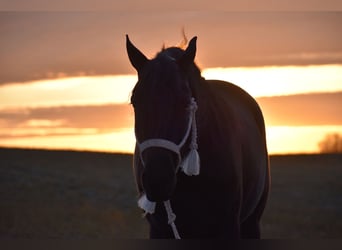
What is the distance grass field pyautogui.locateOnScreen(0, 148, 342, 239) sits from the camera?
9250 millimetres

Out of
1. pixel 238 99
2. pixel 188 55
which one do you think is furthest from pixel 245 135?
pixel 188 55

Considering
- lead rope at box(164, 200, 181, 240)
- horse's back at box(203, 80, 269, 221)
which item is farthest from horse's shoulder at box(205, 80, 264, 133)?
lead rope at box(164, 200, 181, 240)

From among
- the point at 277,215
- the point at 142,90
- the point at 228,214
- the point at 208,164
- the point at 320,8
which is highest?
the point at 320,8

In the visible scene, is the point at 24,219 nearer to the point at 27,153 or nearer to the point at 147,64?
the point at 27,153

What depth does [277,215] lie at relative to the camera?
9898 millimetres

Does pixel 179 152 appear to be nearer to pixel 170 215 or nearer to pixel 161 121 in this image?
pixel 161 121

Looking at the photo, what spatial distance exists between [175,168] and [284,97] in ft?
13.1

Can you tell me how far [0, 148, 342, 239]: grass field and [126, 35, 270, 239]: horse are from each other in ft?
14.2

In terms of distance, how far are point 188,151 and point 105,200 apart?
23.1 feet

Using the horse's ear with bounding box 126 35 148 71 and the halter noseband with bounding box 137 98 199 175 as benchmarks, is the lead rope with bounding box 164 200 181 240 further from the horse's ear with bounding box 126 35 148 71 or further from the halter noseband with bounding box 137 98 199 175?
the horse's ear with bounding box 126 35 148 71

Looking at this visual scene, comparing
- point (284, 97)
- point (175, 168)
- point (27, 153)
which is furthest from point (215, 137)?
point (27, 153)

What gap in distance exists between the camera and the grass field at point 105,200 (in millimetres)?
9250

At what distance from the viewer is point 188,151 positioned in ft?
12.5

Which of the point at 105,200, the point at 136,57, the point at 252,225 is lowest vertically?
the point at 105,200
